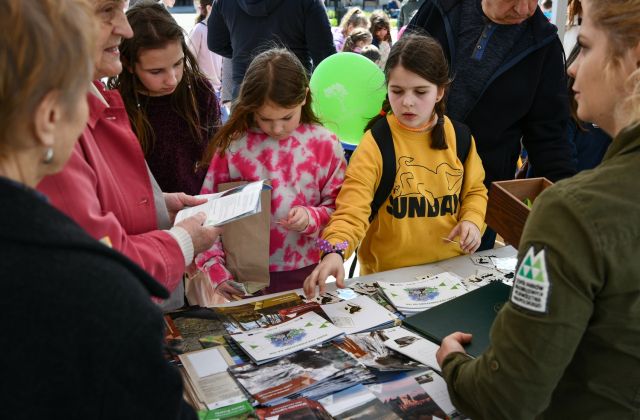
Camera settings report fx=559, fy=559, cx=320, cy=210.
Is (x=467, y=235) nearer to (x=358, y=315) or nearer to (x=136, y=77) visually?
(x=358, y=315)

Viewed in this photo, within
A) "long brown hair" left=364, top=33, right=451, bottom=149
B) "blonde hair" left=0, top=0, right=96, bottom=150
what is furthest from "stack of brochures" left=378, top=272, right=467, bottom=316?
"blonde hair" left=0, top=0, right=96, bottom=150

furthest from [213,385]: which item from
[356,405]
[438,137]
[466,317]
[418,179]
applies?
[438,137]

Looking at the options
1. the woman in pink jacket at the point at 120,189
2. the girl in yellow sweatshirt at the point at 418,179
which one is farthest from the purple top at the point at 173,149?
the girl in yellow sweatshirt at the point at 418,179

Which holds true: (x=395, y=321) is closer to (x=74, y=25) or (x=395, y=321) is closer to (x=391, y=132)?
(x=391, y=132)

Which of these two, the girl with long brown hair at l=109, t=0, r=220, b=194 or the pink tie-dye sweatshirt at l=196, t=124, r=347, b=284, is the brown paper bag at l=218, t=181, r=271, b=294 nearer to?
the pink tie-dye sweatshirt at l=196, t=124, r=347, b=284

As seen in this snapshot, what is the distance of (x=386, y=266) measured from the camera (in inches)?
82.0

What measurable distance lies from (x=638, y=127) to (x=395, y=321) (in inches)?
35.7

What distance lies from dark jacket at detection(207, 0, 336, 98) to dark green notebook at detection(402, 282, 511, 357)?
2.26 metres

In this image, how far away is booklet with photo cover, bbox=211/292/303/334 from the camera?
1577 millimetres

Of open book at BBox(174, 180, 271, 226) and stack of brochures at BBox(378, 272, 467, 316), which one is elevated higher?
open book at BBox(174, 180, 271, 226)

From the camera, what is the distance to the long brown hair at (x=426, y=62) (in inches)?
77.1

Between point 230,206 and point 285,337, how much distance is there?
0.39m

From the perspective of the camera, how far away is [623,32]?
3.09 ft

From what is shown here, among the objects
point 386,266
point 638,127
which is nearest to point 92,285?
point 638,127
